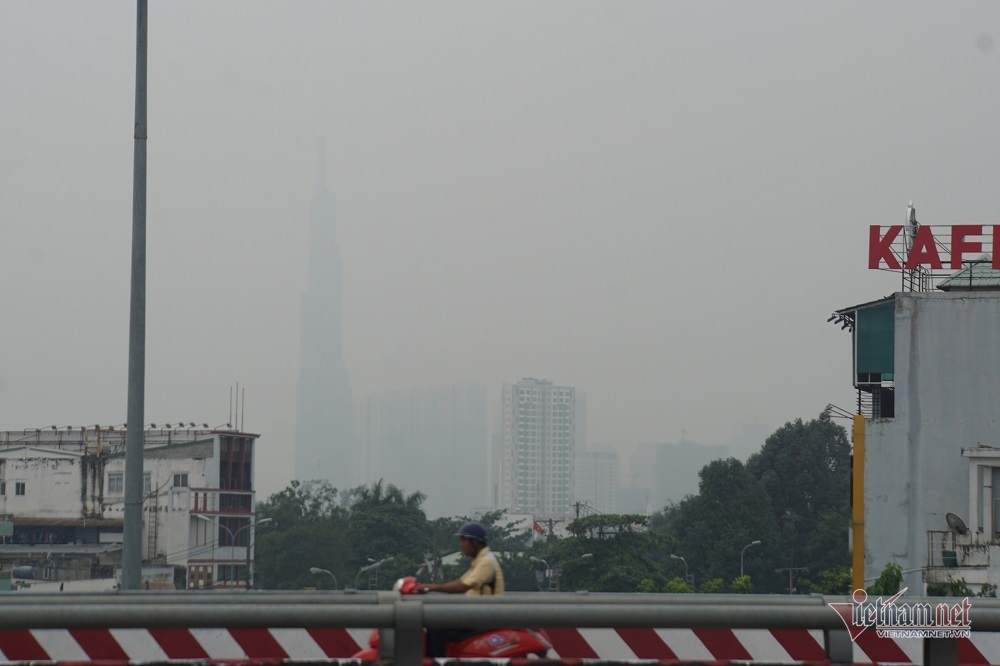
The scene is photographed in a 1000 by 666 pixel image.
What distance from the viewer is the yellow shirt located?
928 centimetres

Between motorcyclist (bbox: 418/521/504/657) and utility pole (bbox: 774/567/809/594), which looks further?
utility pole (bbox: 774/567/809/594)

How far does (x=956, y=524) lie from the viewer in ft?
136

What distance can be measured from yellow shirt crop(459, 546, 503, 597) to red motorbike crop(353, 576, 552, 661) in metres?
0.71

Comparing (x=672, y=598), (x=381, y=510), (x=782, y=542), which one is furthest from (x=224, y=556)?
(x=672, y=598)

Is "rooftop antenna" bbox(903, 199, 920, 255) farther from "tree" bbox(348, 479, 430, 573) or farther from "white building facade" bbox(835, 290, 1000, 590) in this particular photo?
"tree" bbox(348, 479, 430, 573)

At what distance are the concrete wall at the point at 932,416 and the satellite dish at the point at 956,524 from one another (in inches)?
64.4

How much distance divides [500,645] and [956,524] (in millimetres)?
36544

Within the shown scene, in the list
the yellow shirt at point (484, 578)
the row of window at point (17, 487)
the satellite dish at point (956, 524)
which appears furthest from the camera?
the row of window at point (17, 487)

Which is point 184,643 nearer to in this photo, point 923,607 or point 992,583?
point 923,607

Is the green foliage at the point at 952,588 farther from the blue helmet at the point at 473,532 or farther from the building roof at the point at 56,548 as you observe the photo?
the building roof at the point at 56,548

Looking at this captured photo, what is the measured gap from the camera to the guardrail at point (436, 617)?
7383mm

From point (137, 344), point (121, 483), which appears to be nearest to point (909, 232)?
point (137, 344)

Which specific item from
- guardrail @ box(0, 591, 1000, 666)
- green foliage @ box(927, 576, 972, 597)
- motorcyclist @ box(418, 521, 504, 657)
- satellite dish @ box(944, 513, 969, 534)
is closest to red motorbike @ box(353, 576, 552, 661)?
guardrail @ box(0, 591, 1000, 666)

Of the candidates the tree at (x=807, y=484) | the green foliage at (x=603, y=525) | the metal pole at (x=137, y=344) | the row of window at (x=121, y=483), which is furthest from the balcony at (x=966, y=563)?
the tree at (x=807, y=484)
